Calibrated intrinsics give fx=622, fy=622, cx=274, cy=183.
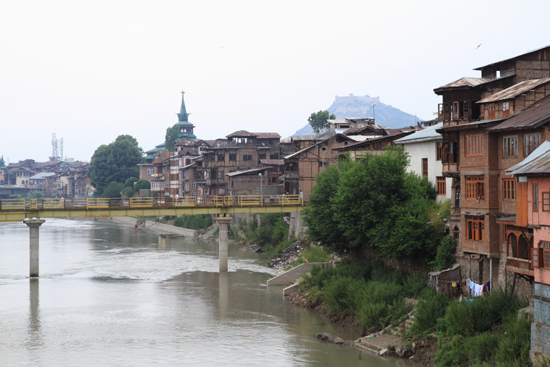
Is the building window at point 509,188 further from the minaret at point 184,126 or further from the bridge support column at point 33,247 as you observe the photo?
the minaret at point 184,126

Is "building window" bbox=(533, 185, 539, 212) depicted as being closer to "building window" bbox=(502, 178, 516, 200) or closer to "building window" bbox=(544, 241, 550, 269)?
"building window" bbox=(544, 241, 550, 269)

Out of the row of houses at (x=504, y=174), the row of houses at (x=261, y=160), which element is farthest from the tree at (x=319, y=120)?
the row of houses at (x=504, y=174)

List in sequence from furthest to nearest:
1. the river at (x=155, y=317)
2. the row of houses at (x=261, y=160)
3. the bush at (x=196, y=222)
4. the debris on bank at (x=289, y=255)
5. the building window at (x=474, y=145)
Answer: the bush at (x=196, y=222) → the row of houses at (x=261, y=160) → the debris on bank at (x=289, y=255) → the building window at (x=474, y=145) → the river at (x=155, y=317)

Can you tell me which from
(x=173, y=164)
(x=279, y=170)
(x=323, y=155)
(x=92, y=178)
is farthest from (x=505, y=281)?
(x=92, y=178)

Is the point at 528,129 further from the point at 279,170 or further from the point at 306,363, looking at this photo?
the point at 279,170

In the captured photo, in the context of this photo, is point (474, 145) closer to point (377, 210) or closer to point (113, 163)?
point (377, 210)

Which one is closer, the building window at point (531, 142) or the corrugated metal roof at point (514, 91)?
the building window at point (531, 142)

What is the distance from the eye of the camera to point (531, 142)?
2941cm

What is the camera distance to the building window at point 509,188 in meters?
30.6

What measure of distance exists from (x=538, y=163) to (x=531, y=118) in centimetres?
525

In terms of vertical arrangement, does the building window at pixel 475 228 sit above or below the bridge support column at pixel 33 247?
above

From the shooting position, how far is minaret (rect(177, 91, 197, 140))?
177375 mm

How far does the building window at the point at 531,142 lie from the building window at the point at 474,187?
347 centimetres

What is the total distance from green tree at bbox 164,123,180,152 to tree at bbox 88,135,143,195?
29.6 feet
